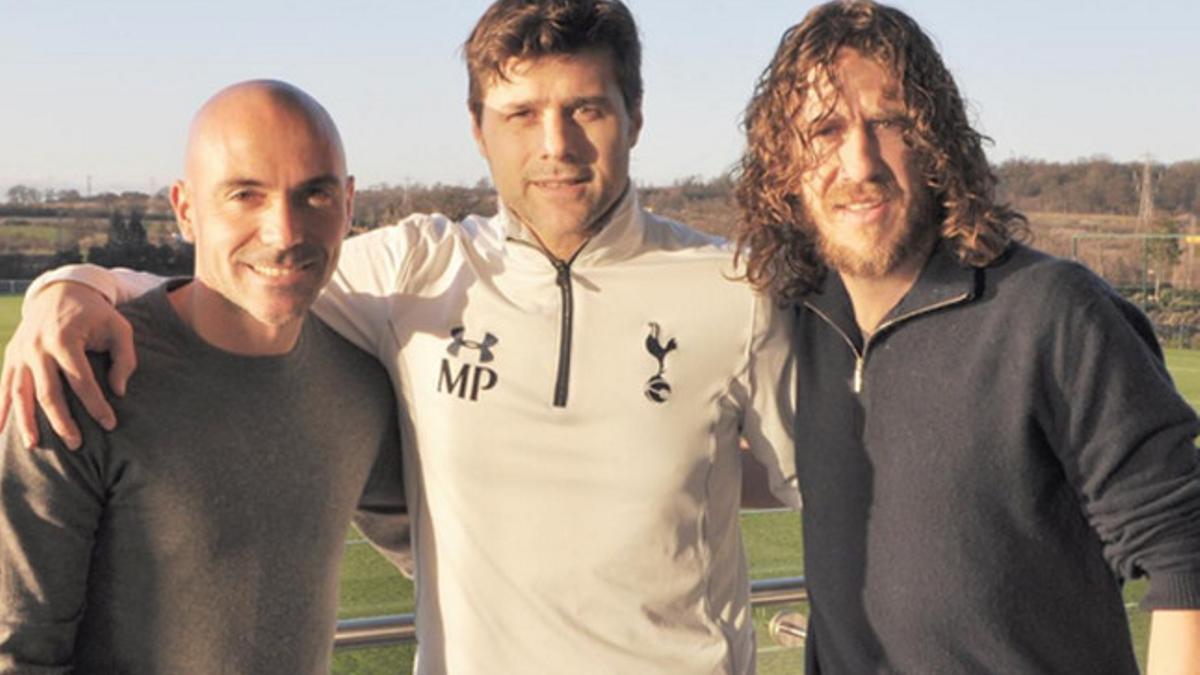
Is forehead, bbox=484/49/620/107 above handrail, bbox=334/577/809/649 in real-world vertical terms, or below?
above

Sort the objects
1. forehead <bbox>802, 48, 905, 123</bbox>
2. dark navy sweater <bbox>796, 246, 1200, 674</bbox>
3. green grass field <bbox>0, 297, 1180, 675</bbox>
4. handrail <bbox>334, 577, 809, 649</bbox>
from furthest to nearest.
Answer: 1. green grass field <bbox>0, 297, 1180, 675</bbox>
2. handrail <bbox>334, 577, 809, 649</bbox>
3. forehead <bbox>802, 48, 905, 123</bbox>
4. dark navy sweater <bbox>796, 246, 1200, 674</bbox>

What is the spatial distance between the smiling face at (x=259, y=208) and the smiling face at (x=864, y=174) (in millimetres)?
750

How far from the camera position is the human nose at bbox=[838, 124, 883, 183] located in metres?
2.16

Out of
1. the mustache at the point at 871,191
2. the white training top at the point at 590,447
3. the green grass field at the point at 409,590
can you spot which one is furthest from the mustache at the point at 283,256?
the green grass field at the point at 409,590

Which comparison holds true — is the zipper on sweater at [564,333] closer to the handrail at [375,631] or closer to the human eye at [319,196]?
the human eye at [319,196]

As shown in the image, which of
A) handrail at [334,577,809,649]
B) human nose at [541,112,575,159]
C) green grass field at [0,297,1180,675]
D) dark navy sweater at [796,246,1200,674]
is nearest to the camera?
dark navy sweater at [796,246,1200,674]

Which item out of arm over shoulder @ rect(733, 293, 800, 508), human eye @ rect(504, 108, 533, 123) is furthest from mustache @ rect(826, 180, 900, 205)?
human eye @ rect(504, 108, 533, 123)

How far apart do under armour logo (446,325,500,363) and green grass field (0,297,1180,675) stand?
2.67 m

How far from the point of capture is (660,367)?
92.9 inches

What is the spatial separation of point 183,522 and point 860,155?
1.13m

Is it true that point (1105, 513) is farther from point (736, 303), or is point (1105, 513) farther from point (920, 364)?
point (736, 303)

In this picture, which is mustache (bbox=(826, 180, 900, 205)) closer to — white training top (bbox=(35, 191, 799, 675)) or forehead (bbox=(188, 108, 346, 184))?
white training top (bbox=(35, 191, 799, 675))

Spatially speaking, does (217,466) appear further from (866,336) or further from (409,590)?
(409,590)

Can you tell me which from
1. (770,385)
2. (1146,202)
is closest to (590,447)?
(770,385)
